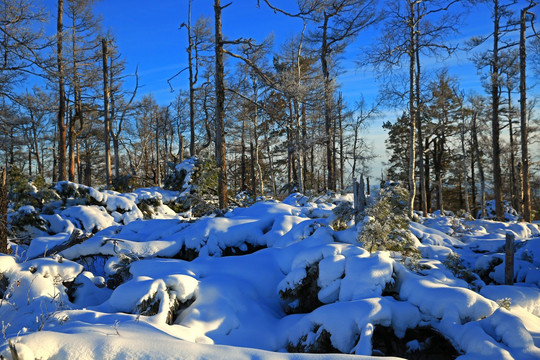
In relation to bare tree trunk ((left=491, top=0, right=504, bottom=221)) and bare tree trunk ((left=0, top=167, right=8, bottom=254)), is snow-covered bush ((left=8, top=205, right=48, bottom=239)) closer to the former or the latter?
bare tree trunk ((left=0, top=167, right=8, bottom=254))

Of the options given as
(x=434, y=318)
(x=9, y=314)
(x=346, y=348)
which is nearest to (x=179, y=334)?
(x=346, y=348)

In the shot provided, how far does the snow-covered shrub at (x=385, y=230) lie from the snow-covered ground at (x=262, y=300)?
42 centimetres

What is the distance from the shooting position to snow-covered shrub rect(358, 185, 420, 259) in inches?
226

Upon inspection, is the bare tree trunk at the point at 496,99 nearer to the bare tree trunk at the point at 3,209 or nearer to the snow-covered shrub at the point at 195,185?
the snow-covered shrub at the point at 195,185

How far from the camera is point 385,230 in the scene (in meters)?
5.78

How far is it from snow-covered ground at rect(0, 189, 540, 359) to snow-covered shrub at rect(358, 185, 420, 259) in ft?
1.37

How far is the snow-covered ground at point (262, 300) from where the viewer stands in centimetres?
329

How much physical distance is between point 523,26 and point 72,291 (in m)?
17.9

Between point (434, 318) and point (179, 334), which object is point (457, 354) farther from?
point (179, 334)

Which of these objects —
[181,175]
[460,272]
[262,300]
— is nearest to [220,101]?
[181,175]

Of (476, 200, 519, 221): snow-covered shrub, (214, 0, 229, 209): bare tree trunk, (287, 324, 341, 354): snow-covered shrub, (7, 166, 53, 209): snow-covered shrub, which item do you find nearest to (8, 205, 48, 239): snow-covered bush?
(7, 166, 53, 209): snow-covered shrub

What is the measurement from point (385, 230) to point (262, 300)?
2.32 m

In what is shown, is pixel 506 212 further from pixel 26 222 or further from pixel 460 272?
pixel 26 222

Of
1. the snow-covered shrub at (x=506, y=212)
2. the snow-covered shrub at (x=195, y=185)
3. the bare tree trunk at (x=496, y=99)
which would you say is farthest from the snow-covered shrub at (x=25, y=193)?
the snow-covered shrub at (x=506, y=212)
